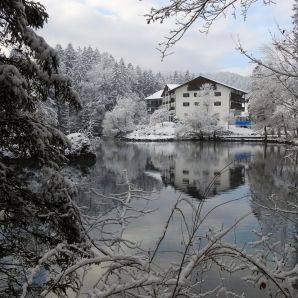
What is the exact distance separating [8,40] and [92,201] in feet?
40.5

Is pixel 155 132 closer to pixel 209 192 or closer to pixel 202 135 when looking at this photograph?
pixel 202 135

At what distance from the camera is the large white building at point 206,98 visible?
248 feet

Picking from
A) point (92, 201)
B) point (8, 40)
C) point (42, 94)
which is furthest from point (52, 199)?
point (92, 201)

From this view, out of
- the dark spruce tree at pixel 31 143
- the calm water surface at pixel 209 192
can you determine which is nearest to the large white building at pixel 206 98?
the calm water surface at pixel 209 192

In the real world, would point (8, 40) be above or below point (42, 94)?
above

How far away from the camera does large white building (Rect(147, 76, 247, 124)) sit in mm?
75688

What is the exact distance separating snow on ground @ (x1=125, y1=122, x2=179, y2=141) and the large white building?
4402 mm

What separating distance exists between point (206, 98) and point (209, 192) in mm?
63195

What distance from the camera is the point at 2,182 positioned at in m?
5.83

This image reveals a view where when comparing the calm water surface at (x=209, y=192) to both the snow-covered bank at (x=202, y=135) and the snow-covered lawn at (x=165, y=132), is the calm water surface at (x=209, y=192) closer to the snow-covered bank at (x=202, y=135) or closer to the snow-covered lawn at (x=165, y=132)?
the snow-covered bank at (x=202, y=135)

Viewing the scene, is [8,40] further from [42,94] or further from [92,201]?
[92,201]

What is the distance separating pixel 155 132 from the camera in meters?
73.4

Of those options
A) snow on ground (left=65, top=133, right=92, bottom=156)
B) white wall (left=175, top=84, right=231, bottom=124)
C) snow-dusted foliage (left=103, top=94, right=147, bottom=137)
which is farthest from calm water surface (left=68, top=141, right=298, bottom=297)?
snow-dusted foliage (left=103, top=94, right=147, bottom=137)

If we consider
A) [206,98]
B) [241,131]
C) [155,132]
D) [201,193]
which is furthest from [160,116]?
[201,193]
